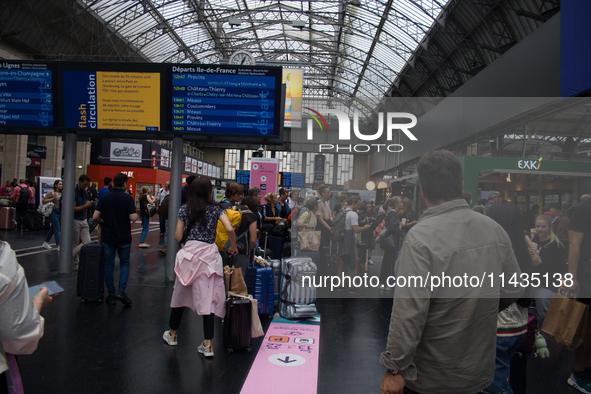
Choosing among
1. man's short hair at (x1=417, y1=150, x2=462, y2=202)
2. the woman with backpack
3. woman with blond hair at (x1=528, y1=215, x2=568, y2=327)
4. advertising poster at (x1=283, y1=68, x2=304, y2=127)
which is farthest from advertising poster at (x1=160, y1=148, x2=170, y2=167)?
man's short hair at (x1=417, y1=150, x2=462, y2=202)

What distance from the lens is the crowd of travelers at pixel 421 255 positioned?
5.54ft

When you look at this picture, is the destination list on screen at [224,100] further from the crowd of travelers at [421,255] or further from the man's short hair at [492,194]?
the man's short hair at [492,194]

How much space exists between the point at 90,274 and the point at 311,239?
3.13 m

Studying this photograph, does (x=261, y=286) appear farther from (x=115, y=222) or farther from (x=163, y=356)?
(x=115, y=222)

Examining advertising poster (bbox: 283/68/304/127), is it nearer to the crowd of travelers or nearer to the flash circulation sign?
the crowd of travelers

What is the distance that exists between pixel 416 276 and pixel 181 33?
2866 centimetres

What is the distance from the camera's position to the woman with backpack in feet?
12.4

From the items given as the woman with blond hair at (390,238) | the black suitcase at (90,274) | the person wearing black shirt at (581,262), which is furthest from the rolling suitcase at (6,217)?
the person wearing black shirt at (581,262)

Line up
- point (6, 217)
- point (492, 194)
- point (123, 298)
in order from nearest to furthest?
point (492, 194)
point (123, 298)
point (6, 217)

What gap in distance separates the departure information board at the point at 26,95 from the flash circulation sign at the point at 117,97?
14.4 inches

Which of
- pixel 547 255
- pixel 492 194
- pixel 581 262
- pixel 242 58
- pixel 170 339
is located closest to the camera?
pixel 581 262

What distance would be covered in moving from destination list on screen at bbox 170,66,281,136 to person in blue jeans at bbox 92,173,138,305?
1.88m

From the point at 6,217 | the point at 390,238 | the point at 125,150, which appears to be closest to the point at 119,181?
the point at 390,238

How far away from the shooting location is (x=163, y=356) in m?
3.83
